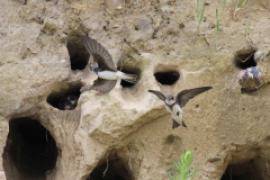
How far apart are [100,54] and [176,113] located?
1.19ft

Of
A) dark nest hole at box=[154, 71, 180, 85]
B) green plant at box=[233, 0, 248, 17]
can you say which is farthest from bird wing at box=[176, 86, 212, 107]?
green plant at box=[233, 0, 248, 17]

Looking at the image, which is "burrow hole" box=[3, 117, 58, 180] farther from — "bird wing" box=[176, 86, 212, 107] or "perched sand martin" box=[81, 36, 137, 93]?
"bird wing" box=[176, 86, 212, 107]

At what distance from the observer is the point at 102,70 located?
3016 millimetres

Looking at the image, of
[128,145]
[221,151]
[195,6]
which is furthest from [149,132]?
[195,6]

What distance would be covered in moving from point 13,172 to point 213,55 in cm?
89

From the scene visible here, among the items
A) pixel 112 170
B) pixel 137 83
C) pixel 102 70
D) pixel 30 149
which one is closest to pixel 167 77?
pixel 137 83

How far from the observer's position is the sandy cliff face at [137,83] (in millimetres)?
2963

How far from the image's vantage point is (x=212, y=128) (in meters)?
3.00

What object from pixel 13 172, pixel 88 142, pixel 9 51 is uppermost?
pixel 9 51

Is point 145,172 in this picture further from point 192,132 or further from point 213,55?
point 213,55

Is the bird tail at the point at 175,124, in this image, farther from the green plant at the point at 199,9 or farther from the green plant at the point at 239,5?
the green plant at the point at 239,5

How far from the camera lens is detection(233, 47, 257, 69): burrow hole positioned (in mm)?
3039

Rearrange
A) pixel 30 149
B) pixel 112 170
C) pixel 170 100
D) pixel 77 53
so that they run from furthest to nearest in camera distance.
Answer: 1. pixel 30 149
2. pixel 112 170
3. pixel 77 53
4. pixel 170 100

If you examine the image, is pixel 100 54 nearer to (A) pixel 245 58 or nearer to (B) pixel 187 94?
(B) pixel 187 94
